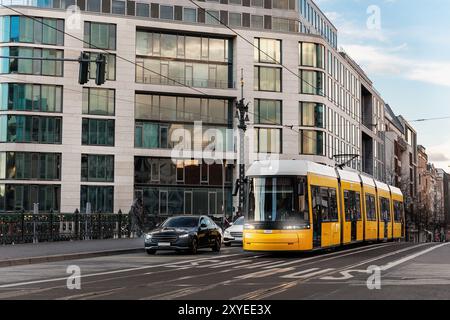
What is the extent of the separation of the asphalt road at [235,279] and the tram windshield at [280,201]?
4.66 feet

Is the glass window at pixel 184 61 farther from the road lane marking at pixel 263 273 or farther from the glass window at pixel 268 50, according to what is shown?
the road lane marking at pixel 263 273

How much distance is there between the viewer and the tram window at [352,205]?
26.7 meters

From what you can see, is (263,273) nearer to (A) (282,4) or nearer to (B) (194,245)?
(B) (194,245)

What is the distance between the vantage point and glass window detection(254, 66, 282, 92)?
68.9 metres

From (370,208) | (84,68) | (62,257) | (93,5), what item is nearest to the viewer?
(84,68)

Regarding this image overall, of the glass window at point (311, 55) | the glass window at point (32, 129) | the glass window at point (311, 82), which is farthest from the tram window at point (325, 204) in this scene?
the glass window at point (311, 55)

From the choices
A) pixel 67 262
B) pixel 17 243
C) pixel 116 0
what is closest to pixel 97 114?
pixel 116 0

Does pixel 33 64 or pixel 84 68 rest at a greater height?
pixel 33 64

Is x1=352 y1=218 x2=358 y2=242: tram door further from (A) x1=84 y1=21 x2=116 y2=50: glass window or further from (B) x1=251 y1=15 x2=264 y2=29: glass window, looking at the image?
(B) x1=251 y1=15 x2=264 y2=29: glass window

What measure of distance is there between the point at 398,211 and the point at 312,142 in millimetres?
30656

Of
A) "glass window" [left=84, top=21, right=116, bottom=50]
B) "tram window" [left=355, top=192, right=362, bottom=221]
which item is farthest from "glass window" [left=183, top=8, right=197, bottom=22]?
"tram window" [left=355, top=192, right=362, bottom=221]

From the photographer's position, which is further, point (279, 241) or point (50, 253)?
point (50, 253)

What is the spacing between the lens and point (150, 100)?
66.6m
